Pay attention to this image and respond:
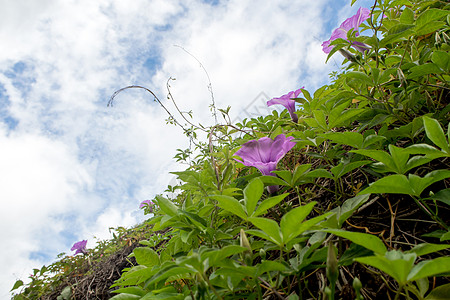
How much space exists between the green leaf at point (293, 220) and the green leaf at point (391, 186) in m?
0.13

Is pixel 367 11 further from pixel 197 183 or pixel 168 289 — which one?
pixel 168 289

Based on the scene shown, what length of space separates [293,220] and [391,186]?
20 cm

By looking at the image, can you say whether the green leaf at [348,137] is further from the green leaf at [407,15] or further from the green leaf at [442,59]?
the green leaf at [407,15]

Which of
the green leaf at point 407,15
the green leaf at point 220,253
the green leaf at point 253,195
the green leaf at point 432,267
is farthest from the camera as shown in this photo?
the green leaf at point 407,15

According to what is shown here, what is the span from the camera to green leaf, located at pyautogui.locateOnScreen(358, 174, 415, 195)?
48cm

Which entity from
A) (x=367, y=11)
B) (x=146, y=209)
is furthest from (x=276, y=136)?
(x=146, y=209)

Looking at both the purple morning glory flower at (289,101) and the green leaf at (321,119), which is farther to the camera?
the purple morning glory flower at (289,101)

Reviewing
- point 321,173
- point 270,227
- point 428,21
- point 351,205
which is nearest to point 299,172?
point 321,173

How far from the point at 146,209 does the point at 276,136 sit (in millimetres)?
2002

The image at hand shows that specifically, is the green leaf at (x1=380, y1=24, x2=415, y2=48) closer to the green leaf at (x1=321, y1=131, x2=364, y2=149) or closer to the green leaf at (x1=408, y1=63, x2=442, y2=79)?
the green leaf at (x1=408, y1=63, x2=442, y2=79)

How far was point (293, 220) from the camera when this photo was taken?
0.43 m

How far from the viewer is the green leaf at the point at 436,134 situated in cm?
50

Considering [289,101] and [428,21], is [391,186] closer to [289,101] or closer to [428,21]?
[428,21]

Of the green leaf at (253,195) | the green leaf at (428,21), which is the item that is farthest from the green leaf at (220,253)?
the green leaf at (428,21)
